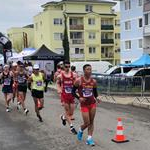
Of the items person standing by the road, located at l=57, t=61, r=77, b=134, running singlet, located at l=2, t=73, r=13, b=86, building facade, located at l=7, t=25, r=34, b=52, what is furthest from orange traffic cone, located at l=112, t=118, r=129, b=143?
building facade, located at l=7, t=25, r=34, b=52

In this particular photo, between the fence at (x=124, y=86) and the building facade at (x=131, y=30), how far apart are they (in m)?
29.7

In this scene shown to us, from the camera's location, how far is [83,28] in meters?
78.7

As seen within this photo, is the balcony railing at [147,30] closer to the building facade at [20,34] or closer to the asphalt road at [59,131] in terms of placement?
the asphalt road at [59,131]

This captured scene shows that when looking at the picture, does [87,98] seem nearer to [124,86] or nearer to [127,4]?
[124,86]

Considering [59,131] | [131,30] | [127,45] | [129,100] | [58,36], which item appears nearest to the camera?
[59,131]

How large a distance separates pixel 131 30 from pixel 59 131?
45.7m

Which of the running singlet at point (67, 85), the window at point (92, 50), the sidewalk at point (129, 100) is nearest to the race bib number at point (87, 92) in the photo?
the running singlet at point (67, 85)

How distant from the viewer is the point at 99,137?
10352mm

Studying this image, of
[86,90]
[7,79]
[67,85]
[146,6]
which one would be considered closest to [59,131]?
[67,85]

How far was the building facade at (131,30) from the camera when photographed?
176ft

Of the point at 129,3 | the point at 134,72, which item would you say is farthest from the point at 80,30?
the point at 134,72

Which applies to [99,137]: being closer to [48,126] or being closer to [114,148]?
[114,148]

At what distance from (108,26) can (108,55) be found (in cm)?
555

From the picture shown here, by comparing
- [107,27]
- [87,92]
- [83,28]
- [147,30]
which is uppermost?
[107,27]
